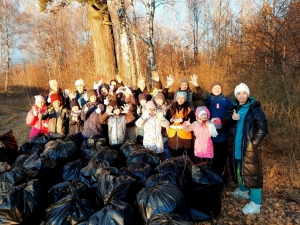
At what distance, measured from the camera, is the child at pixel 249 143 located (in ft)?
9.85

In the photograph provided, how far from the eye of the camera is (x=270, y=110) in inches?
214

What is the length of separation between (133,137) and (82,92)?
1658 millimetres

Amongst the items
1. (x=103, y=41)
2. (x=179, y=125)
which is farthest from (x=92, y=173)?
(x=103, y=41)

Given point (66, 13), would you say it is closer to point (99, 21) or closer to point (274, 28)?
point (99, 21)

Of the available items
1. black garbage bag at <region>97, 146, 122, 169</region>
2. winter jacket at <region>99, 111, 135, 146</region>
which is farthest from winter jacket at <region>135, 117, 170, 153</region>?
black garbage bag at <region>97, 146, 122, 169</region>

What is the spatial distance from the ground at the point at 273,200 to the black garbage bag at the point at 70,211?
145 cm

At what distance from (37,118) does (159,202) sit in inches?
145

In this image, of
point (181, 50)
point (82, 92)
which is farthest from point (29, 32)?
point (82, 92)

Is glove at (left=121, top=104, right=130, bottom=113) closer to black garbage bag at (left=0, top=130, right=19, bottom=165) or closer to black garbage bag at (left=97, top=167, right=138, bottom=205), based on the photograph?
black garbage bag at (left=97, top=167, right=138, bottom=205)

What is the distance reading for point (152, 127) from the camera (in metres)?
4.15

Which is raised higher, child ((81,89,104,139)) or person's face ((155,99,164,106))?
person's face ((155,99,164,106))

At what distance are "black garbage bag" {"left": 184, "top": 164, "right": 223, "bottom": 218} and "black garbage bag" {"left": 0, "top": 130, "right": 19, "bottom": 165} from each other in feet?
10.5

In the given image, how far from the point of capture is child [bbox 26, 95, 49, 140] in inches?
190

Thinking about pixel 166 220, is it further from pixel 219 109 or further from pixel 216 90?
pixel 216 90
